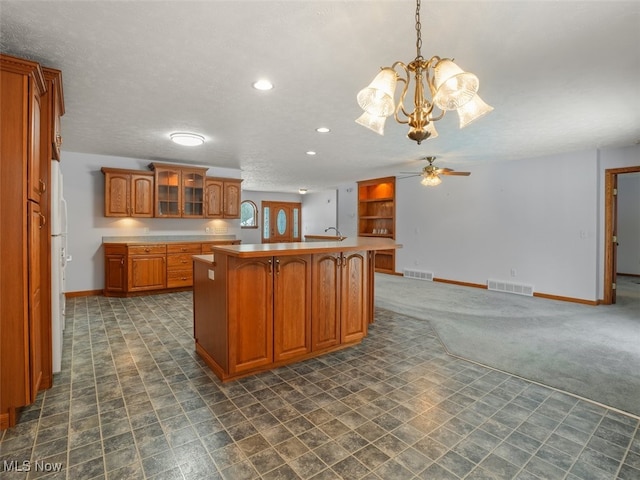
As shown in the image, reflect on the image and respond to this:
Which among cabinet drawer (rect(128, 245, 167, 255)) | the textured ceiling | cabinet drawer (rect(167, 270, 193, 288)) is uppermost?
the textured ceiling

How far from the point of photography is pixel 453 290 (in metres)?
6.08

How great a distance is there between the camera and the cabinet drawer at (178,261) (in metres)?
5.55

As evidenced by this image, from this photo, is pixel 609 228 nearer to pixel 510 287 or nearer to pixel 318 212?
pixel 510 287

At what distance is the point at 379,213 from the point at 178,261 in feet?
17.5

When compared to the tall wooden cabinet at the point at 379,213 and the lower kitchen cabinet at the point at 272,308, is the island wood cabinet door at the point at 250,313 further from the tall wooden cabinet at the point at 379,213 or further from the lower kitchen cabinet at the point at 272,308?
the tall wooden cabinet at the point at 379,213

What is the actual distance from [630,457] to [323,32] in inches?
116

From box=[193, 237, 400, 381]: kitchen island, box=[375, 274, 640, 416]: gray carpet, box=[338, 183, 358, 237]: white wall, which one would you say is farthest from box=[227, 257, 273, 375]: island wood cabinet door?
box=[338, 183, 358, 237]: white wall

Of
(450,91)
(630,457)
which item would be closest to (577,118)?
(450,91)

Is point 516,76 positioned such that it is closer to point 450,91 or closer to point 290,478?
point 450,91

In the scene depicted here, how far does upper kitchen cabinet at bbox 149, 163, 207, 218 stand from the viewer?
5684 mm

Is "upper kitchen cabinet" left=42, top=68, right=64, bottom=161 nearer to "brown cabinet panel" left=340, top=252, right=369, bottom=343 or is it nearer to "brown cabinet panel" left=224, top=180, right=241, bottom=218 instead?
"brown cabinet panel" left=340, top=252, right=369, bottom=343

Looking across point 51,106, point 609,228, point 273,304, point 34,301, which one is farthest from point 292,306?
point 609,228

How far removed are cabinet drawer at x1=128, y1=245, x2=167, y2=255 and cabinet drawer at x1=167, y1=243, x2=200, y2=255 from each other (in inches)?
3.8

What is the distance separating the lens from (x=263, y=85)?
271 cm
